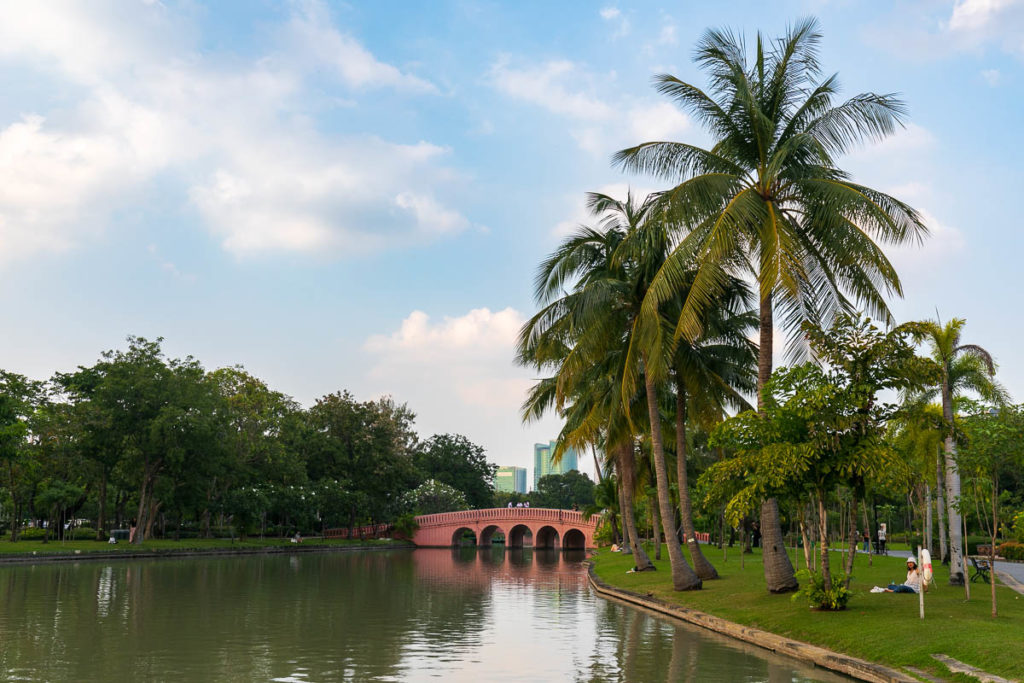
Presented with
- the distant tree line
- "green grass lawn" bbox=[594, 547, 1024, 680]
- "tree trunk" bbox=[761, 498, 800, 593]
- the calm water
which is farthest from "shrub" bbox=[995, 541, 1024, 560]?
the distant tree line

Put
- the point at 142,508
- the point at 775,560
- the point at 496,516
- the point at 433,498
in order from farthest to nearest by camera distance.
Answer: the point at 433,498
the point at 496,516
the point at 142,508
the point at 775,560

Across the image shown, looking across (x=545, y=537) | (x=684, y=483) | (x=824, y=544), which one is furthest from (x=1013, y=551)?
(x=545, y=537)

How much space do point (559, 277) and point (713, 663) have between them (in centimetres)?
1668

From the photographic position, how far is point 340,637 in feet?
59.4

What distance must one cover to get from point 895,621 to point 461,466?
340 ft

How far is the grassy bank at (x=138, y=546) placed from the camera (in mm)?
47756

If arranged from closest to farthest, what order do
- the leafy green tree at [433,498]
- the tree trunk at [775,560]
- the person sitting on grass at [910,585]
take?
the person sitting on grass at [910,585]
the tree trunk at [775,560]
the leafy green tree at [433,498]

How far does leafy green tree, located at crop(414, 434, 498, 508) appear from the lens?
117 metres

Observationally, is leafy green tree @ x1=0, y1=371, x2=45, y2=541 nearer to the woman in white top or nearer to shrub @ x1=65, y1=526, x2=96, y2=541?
shrub @ x1=65, y1=526, x2=96, y2=541

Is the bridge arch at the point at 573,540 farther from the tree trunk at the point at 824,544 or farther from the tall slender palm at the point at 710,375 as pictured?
the tree trunk at the point at 824,544

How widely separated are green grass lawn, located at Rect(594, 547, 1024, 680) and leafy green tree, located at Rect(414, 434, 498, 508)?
90803 millimetres

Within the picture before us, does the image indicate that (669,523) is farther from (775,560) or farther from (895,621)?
(895,621)

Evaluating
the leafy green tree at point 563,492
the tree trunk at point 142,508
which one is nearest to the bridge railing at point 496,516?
the tree trunk at point 142,508

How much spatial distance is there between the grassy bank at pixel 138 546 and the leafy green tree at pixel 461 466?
40243 millimetres
